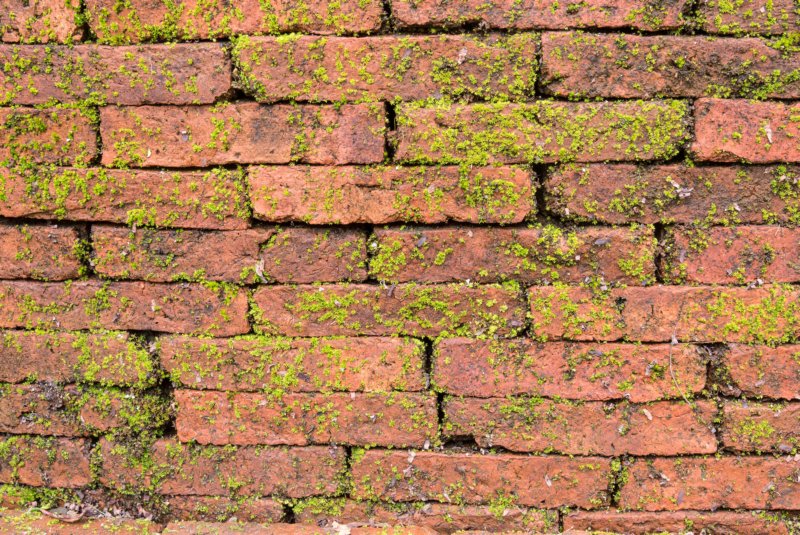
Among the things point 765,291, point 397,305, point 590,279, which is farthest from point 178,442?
point 765,291

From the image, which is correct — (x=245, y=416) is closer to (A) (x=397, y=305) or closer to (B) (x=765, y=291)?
(A) (x=397, y=305)

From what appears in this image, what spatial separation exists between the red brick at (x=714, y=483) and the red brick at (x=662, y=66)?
0.84 m

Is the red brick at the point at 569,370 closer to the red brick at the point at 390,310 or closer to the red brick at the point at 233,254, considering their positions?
the red brick at the point at 390,310

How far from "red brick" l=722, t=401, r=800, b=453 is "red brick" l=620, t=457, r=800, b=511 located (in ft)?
0.11

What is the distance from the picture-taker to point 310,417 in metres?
1.23

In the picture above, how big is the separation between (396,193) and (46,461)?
1.11 meters

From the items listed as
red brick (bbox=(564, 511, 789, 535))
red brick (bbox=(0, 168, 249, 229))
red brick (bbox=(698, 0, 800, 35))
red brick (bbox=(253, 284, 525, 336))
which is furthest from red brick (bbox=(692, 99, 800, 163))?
red brick (bbox=(0, 168, 249, 229))

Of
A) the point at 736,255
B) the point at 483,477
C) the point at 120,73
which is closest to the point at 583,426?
the point at 483,477

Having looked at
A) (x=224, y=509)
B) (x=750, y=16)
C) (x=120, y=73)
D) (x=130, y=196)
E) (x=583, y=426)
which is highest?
(x=750, y=16)

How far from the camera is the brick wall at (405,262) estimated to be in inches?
43.6

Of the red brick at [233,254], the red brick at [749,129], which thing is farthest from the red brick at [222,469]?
the red brick at [749,129]

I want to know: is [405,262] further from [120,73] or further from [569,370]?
[120,73]

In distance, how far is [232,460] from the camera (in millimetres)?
1264

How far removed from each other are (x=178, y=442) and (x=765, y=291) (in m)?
1.43
